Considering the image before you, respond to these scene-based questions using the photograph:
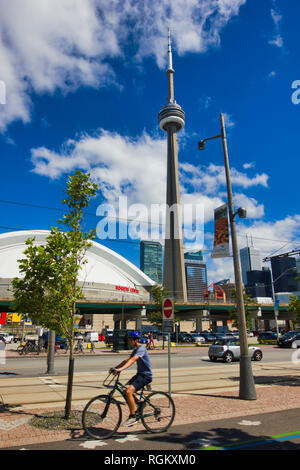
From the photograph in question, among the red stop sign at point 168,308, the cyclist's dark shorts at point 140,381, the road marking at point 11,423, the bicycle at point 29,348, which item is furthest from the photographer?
the bicycle at point 29,348

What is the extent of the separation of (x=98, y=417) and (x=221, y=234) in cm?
725

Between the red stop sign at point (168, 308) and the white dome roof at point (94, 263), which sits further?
the white dome roof at point (94, 263)

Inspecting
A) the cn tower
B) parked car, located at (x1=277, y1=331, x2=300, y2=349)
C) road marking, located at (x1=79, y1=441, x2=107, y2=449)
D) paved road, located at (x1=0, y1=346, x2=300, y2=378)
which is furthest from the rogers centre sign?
road marking, located at (x1=79, y1=441, x2=107, y2=449)

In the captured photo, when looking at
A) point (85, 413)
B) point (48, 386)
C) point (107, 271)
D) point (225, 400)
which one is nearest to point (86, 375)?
point (48, 386)

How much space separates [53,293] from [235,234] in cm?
656

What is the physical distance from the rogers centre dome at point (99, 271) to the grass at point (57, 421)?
2207 inches

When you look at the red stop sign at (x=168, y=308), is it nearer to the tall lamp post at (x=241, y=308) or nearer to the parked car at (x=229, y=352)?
the tall lamp post at (x=241, y=308)

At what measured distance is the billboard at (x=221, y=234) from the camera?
1149 centimetres

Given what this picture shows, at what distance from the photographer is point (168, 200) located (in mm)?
120188

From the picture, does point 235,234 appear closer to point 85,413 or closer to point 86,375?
point 85,413

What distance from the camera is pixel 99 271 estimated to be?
77.9 meters

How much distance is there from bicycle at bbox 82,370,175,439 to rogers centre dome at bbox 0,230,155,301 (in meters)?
57.6

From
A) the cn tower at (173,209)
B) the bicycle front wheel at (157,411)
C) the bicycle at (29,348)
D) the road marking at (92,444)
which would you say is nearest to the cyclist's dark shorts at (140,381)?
the bicycle front wheel at (157,411)

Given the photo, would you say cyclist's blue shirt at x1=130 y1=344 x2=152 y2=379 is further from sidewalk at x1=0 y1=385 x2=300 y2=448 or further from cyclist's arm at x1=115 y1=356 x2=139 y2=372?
sidewalk at x1=0 y1=385 x2=300 y2=448
